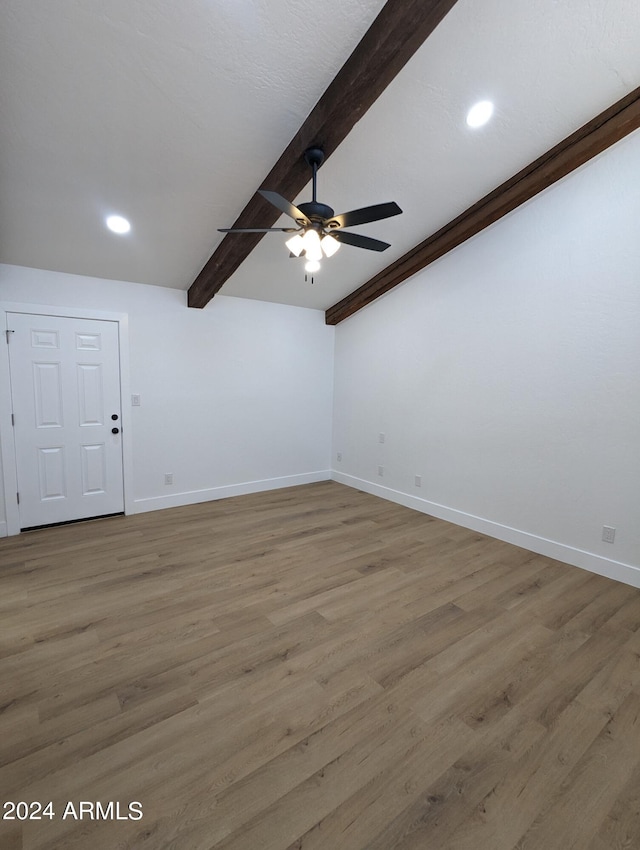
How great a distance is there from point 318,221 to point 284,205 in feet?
0.87

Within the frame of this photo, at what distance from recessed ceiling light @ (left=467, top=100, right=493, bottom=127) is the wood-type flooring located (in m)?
3.28

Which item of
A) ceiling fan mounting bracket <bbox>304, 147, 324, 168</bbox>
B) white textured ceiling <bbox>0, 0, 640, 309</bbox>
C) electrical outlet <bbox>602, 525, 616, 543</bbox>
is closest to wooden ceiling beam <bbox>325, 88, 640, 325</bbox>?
white textured ceiling <bbox>0, 0, 640, 309</bbox>

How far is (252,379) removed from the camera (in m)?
4.80

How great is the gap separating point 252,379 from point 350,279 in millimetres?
1745

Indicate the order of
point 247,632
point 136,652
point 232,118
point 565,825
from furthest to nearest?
1. point 232,118
2. point 247,632
3. point 136,652
4. point 565,825

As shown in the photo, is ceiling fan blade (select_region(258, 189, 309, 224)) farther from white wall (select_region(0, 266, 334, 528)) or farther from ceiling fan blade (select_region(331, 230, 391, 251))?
white wall (select_region(0, 266, 334, 528))

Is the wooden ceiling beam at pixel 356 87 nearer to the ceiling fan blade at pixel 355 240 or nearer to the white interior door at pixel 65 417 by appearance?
the ceiling fan blade at pixel 355 240

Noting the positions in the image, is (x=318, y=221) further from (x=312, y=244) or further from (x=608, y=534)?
(x=608, y=534)

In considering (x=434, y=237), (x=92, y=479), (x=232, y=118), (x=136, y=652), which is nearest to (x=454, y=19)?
(x=232, y=118)

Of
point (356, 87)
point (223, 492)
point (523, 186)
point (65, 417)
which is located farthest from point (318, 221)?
point (223, 492)

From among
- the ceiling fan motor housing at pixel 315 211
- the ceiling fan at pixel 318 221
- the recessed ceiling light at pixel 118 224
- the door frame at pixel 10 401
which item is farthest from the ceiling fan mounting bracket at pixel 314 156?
the door frame at pixel 10 401

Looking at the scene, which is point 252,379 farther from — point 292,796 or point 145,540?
point 292,796

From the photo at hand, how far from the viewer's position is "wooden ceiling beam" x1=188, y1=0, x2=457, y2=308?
1827 millimetres

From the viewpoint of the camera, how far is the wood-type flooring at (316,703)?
124 centimetres
